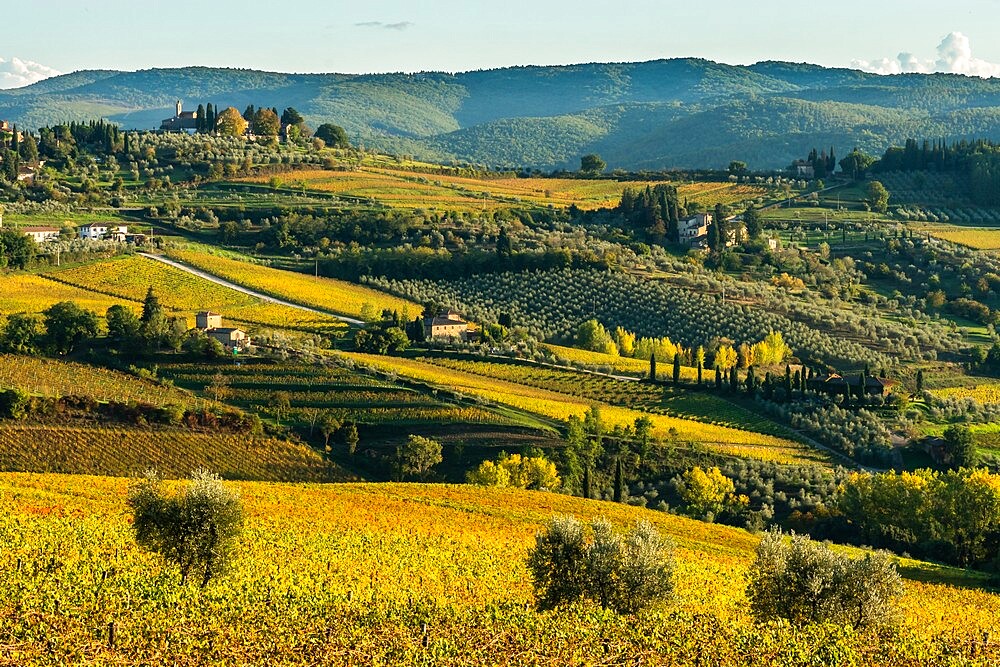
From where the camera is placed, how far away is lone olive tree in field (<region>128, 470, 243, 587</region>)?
45312 mm

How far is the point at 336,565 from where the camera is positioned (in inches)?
1907

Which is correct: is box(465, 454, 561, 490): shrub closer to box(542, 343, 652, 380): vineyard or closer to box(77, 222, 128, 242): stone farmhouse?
box(542, 343, 652, 380): vineyard

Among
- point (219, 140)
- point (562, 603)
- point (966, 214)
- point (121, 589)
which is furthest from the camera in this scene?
point (219, 140)

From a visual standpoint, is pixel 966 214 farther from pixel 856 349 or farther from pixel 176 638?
pixel 176 638

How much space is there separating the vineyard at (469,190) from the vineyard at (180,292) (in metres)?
43.2

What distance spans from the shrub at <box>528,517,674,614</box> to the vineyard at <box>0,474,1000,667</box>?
0.78 metres

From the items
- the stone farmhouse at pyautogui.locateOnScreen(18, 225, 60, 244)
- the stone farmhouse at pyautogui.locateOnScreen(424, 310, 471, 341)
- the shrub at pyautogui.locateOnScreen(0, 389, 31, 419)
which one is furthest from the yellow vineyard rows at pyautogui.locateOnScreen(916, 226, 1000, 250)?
the shrub at pyautogui.locateOnScreen(0, 389, 31, 419)

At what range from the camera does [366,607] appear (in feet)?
136

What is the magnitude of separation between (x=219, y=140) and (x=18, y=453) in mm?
121742

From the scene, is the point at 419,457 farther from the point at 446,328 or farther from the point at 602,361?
the point at 602,361

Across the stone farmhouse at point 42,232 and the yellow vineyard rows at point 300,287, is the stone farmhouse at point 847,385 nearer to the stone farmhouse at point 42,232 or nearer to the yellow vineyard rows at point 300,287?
the yellow vineyard rows at point 300,287

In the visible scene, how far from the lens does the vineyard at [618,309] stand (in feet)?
379

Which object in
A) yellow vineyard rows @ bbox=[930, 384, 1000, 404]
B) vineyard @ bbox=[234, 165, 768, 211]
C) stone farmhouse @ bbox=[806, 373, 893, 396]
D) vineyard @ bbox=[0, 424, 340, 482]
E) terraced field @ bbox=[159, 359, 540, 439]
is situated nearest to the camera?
vineyard @ bbox=[0, 424, 340, 482]

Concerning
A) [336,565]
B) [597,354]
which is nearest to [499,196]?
[597,354]
